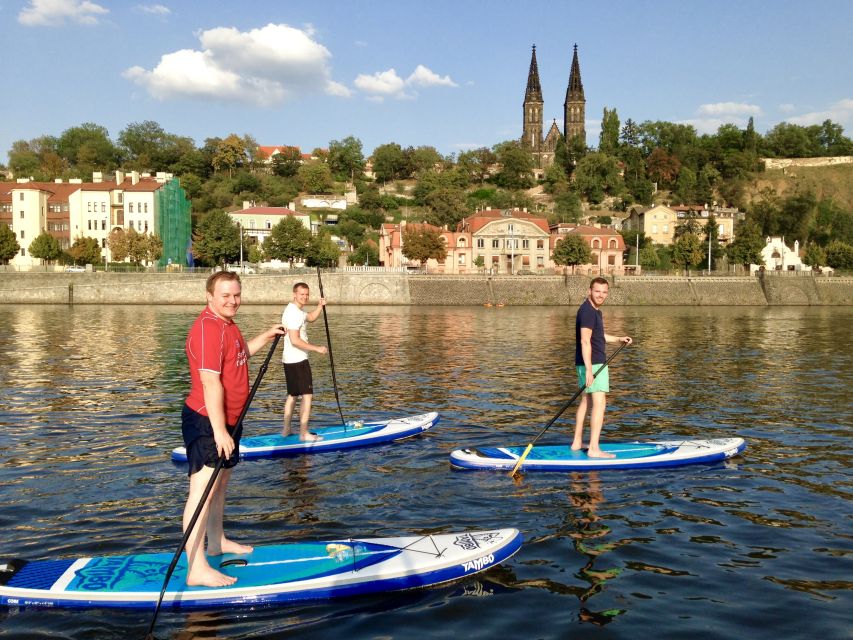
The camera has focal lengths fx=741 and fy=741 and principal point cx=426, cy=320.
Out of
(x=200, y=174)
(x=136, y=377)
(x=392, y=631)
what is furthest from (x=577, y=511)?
(x=200, y=174)

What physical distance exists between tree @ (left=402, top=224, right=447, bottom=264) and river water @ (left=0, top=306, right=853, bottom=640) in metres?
73.6

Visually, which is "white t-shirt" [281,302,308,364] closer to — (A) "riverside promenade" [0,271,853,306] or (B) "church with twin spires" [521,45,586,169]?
(A) "riverside promenade" [0,271,853,306]

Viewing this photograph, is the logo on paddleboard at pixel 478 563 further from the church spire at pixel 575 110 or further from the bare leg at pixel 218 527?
the church spire at pixel 575 110

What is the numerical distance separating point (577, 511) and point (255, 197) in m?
138

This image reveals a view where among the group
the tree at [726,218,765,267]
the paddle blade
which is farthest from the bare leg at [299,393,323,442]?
the tree at [726,218,765,267]

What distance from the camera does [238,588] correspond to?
6.56 m

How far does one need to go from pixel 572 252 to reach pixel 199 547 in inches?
3637

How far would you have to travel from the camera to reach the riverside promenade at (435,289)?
69188 millimetres

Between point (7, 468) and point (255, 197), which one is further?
point (255, 197)

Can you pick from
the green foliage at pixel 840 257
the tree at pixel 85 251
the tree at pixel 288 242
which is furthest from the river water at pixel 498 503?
the green foliage at pixel 840 257

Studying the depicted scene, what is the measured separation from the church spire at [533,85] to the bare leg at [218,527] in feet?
655

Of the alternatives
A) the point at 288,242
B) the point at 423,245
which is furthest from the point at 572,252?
the point at 288,242

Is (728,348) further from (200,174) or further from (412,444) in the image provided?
(200,174)

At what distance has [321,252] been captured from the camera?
303ft
